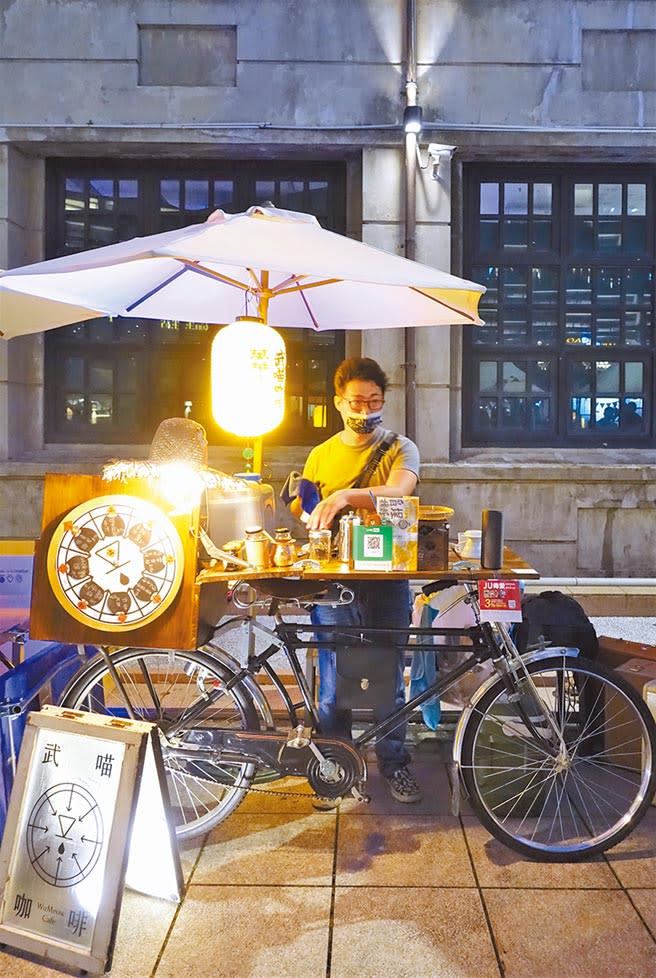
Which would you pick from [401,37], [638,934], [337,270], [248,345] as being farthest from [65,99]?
[638,934]

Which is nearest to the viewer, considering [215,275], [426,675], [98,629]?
[98,629]

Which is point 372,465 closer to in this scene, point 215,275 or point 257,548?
point 257,548

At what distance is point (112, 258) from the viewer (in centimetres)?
390

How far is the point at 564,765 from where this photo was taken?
12.9 ft

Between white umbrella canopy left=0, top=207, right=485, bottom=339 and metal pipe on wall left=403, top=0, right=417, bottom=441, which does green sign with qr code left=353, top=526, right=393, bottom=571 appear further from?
metal pipe on wall left=403, top=0, right=417, bottom=441

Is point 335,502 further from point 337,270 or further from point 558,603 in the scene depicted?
point 558,603

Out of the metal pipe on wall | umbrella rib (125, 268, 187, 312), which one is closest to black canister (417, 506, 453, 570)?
umbrella rib (125, 268, 187, 312)

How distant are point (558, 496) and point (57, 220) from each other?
22.4 feet

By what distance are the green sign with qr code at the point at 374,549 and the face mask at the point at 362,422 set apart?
0.86m

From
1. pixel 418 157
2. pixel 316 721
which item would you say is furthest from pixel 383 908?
pixel 418 157

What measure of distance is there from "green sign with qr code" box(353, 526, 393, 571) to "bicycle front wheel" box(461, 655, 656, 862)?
81 centimetres

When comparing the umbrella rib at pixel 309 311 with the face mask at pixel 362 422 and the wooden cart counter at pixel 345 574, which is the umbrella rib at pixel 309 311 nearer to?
the face mask at pixel 362 422

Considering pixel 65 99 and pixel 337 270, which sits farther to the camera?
pixel 65 99

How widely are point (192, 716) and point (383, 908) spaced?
1.23m
